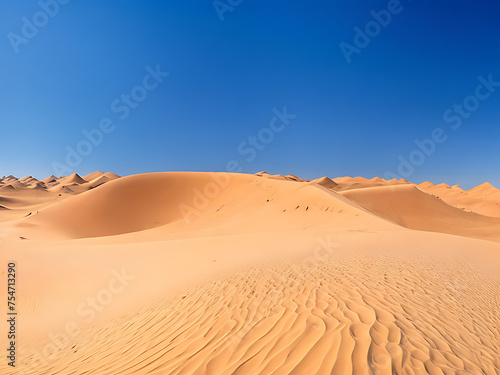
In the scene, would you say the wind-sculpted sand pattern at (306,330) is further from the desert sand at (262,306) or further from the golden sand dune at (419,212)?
the golden sand dune at (419,212)

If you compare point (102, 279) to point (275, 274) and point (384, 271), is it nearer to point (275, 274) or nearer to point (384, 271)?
point (275, 274)

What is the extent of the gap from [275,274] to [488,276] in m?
7.72

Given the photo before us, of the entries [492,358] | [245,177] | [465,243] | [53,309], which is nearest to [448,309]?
[492,358]

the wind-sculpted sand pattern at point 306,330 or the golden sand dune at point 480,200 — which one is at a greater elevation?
the golden sand dune at point 480,200

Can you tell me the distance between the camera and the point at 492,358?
4027 mm

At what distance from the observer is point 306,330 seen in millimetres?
3977
